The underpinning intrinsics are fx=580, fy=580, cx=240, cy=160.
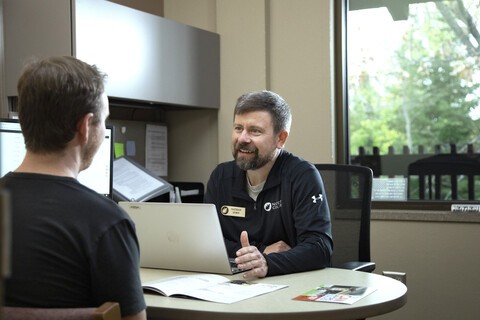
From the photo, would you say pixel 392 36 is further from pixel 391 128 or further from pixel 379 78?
pixel 391 128

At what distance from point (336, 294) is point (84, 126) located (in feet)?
2.53

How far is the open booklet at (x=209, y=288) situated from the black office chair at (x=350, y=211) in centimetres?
88

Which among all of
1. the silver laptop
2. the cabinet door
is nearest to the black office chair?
the silver laptop

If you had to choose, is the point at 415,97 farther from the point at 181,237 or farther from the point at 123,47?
the point at 181,237

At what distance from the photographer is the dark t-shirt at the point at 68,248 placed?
1026 mm

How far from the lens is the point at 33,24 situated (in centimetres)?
259

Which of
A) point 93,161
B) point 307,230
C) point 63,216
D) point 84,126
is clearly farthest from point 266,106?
point 63,216

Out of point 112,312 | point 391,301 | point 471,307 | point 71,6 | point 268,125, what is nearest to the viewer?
point 112,312

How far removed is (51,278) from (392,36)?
112 inches

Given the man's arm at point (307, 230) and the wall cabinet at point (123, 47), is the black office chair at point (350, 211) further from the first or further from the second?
the wall cabinet at point (123, 47)

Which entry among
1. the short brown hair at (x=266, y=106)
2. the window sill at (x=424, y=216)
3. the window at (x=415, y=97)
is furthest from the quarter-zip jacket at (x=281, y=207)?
the window at (x=415, y=97)

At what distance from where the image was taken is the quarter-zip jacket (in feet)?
6.52

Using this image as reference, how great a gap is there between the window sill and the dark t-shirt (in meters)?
2.33

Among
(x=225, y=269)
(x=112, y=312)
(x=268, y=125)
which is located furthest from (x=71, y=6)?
(x=112, y=312)
